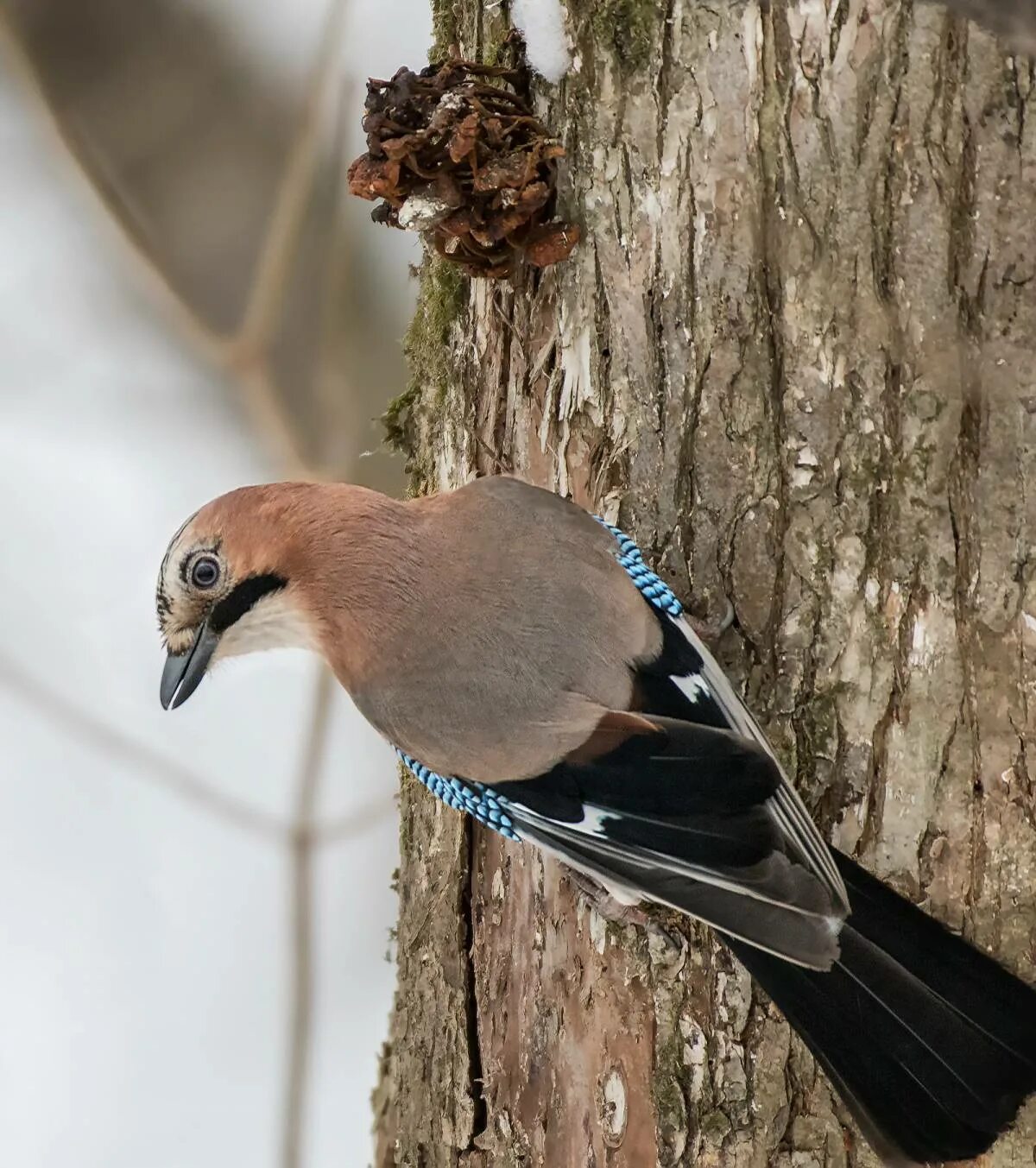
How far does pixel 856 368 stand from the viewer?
1.93 m

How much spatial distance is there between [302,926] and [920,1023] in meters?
2.55

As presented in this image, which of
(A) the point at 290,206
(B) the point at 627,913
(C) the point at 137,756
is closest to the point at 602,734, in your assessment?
(B) the point at 627,913

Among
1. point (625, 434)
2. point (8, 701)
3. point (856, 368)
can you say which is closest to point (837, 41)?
point (856, 368)

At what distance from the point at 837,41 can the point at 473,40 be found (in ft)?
2.37

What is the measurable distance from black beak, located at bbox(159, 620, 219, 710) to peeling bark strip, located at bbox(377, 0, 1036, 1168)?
0.66m

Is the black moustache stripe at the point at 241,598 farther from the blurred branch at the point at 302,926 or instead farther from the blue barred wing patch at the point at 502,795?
the blurred branch at the point at 302,926

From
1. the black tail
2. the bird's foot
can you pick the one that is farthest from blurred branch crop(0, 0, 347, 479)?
the black tail

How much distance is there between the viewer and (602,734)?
6.51ft

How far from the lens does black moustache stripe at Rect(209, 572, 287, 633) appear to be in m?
2.15

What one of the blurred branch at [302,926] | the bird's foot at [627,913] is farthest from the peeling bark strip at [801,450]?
the blurred branch at [302,926]

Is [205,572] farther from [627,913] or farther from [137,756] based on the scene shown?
[137,756]

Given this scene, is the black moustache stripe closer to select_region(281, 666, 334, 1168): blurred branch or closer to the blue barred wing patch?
the blue barred wing patch

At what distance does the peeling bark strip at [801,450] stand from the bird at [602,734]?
75mm

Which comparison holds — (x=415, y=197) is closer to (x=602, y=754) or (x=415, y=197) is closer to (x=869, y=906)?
(x=602, y=754)
